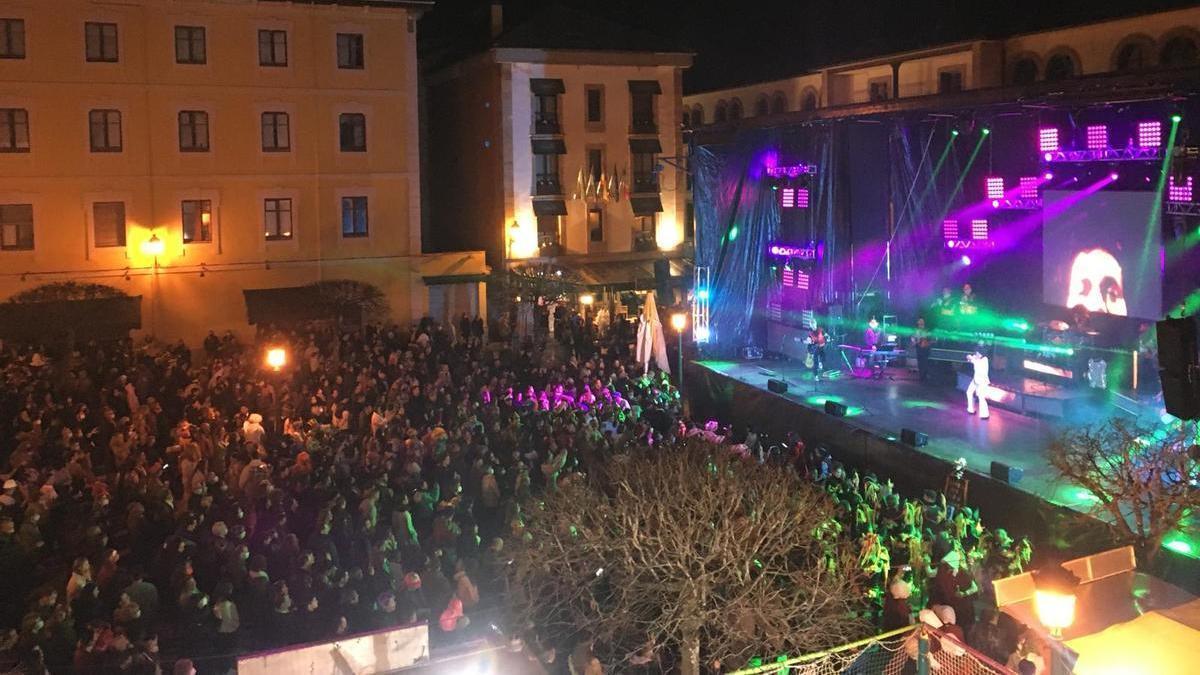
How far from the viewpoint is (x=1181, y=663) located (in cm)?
949

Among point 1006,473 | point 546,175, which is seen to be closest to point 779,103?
point 546,175

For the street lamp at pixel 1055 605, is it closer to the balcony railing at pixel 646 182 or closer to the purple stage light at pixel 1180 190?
the purple stage light at pixel 1180 190

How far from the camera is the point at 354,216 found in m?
28.7

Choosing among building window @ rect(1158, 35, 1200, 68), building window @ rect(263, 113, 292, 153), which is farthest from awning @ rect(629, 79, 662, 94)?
building window @ rect(1158, 35, 1200, 68)

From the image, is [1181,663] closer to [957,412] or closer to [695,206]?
[957,412]

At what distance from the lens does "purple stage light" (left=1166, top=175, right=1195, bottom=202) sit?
18.7 metres

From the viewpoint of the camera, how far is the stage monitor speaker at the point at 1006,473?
54.6 ft

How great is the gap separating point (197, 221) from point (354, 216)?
4.02 meters

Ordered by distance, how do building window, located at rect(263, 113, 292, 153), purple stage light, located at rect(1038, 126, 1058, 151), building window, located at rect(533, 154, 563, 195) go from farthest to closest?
building window, located at rect(533, 154, 563, 195)
building window, located at rect(263, 113, 292, 153)
purple stage light, located at rect(1038, 126, 1058, 151)

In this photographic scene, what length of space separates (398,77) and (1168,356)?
2217 cm

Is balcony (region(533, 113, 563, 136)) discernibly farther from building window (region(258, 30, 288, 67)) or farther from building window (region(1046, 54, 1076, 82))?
building window (region(1046, 54, 1076, 82))

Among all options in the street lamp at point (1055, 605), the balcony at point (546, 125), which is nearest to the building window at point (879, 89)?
the balcony at point (546, 125)

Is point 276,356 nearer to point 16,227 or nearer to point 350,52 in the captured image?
point 16,227

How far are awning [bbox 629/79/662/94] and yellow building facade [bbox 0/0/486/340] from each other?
7.97 m
